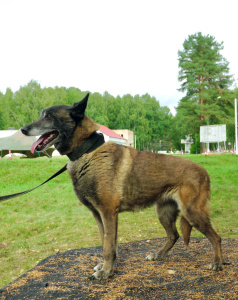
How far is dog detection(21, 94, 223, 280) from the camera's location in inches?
145

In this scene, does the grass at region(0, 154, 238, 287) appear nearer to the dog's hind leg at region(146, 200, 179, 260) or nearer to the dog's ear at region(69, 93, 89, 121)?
the dog's hind leg at region(146, 200, 179, 260)

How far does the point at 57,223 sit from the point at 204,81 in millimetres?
39272

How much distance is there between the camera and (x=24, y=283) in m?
3.88

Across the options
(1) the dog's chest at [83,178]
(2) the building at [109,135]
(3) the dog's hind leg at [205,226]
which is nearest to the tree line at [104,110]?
(2) the building at [109,135]

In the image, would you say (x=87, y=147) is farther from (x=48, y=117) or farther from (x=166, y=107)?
Answer: (x=166, y=107)

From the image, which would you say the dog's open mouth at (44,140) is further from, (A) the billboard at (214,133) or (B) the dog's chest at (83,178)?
(A) the billboard at (214,133)

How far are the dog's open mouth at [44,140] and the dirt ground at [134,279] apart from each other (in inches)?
65.6

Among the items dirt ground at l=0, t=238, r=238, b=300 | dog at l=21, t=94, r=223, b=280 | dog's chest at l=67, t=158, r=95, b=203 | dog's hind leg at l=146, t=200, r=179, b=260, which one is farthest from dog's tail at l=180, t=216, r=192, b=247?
dog's chest at l=67, t=158, r=95, b=203

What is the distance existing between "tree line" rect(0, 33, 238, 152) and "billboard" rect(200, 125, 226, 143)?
594 centimetres

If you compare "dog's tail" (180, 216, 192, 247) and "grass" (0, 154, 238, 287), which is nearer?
Answer: "dog's tail" (180, 216, 192, 247)

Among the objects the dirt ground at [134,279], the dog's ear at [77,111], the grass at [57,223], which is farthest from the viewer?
the grass at [57,223]

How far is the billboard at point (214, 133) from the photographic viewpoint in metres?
33.9

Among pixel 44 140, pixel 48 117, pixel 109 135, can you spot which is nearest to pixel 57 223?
pixel 44 140

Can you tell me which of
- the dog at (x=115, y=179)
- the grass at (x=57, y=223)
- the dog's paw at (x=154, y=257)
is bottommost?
the grass at (x=57, y=223)
